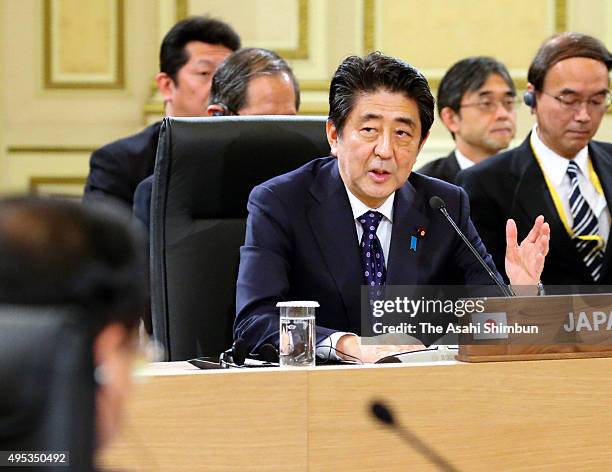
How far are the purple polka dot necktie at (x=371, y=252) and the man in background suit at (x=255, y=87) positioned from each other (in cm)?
65

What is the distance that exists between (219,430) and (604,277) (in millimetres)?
1724

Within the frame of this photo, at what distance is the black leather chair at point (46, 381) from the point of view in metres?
0.57

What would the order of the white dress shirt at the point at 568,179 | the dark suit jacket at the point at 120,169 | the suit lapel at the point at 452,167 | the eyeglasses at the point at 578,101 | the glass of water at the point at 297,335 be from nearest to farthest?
1. the glass of water at the point at 297,335
2. the white dress shirt at the point at 568,179
3. the eyeglasses at the point at 578,101
4. the dark suit jacket at the point at 120,169
5. the suit lapel at the point at 452,167

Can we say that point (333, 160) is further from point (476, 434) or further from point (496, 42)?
point (496, 42)

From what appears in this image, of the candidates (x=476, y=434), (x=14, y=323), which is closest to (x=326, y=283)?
(x=476, y=434)

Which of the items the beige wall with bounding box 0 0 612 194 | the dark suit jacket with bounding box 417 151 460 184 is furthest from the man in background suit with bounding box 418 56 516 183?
the beige wall with bounding box 0 0 612 194

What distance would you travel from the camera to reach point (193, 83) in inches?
139

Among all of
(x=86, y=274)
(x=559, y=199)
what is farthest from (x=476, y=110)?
(x=86, y=274)

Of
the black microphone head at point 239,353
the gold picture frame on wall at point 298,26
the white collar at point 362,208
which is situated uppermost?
the gold picture frame on wall at point 298,26

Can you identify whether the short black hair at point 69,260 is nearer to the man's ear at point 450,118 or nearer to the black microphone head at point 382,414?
the black microphone head at point 382,414

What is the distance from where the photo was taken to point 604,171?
10.1 ft

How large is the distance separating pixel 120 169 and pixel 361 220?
1.18 metres

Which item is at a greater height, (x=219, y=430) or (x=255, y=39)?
(x=255, y=39)

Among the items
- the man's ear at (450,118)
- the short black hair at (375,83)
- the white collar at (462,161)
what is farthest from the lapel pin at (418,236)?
the man's ear at (450,118)
